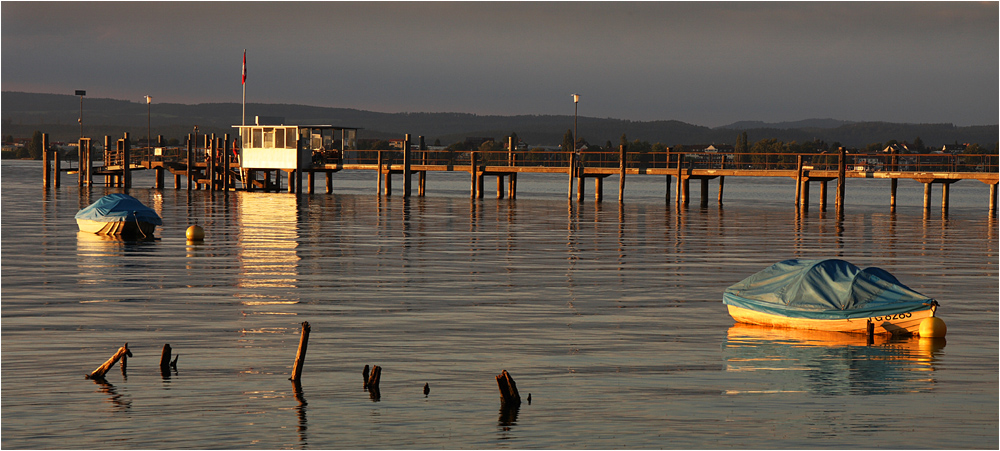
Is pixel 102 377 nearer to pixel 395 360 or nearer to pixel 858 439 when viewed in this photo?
pixel 395 360

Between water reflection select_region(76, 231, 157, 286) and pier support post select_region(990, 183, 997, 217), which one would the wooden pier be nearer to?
pier support post select_region(990, 183, 997, 217)

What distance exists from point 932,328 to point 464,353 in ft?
27.3

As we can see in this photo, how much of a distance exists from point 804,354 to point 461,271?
12891 millimetres

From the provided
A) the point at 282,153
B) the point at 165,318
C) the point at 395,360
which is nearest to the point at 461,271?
the point at 165,318

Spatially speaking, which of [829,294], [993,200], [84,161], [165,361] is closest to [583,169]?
[993,200]

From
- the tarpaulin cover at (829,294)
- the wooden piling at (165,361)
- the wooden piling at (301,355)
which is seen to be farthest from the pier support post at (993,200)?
the wooden piling at (165,361)

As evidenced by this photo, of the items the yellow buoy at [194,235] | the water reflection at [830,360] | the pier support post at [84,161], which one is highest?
the pier support post at [84,161]

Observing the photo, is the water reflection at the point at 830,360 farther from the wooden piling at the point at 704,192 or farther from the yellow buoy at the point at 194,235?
the wooden piling at the point at 704,192

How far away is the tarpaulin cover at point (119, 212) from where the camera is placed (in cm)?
3869

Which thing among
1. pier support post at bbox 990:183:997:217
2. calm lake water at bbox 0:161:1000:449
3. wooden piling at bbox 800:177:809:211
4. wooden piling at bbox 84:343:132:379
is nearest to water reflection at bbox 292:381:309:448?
calm lake water at bbox 0:161:1000:449

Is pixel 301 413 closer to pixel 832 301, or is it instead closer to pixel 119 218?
pixel 832 301

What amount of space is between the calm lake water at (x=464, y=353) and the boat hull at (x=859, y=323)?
0.96 ft

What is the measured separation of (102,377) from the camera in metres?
15.1

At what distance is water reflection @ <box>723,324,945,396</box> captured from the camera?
15.4 meters
